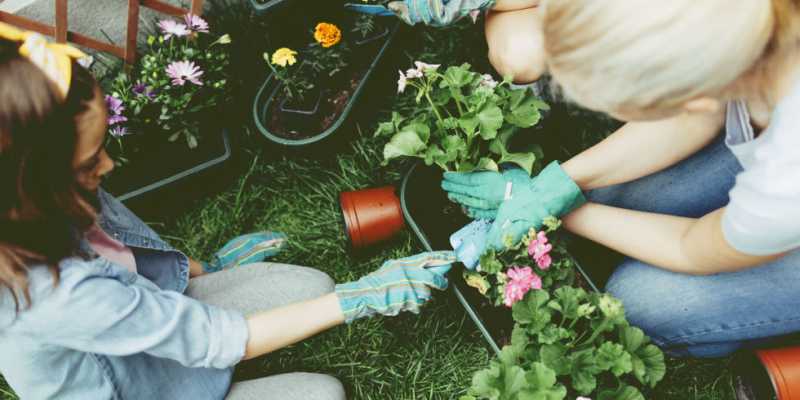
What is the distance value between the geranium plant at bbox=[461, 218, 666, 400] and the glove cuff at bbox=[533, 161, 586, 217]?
0.09 metres

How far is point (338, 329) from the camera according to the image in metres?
1.76

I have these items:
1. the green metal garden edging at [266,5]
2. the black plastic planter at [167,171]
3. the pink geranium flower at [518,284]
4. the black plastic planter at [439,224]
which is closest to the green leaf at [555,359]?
the pink geranium flower at [518,284]

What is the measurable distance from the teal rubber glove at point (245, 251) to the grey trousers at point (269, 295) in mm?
162

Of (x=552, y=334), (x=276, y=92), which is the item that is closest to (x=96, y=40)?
(x=276, y=92)

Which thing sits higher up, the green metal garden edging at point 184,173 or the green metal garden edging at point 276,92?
the green metal garden edging at point 276,92

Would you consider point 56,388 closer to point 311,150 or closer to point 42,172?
point 42,172

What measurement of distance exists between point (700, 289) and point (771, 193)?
445 mm

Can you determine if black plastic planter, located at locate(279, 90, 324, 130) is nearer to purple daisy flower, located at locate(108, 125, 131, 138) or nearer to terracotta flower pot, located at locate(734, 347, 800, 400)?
purple daisy flower, located at locate(108, 125, 131, 138)

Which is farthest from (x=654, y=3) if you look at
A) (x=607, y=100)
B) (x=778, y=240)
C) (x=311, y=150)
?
(x=311, y=150)

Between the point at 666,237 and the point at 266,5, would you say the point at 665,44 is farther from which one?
the point at 266,5

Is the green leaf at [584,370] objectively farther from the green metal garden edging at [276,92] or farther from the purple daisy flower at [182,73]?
the purple daisy flower at [182,73]

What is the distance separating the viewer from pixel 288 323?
125 cm

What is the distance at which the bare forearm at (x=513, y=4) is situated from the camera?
1.65 meters

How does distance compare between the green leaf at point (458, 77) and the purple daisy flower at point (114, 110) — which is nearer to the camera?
the green leaf at point (458, 77)
